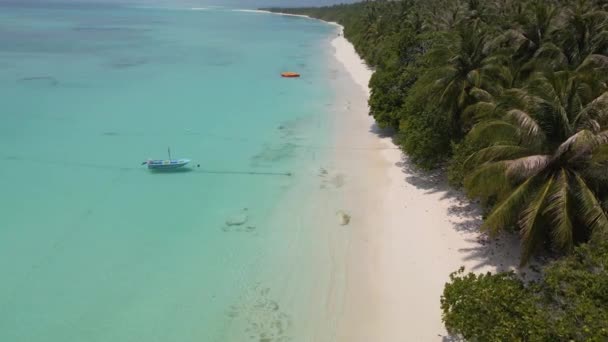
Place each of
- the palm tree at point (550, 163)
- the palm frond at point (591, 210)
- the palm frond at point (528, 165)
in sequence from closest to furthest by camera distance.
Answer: the palm frond at point (591, 210)
the palm tree at point (550, 163)
the palm frond at point (528, 165)

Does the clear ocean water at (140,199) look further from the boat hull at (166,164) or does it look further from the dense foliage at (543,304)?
the dense foliage at (543,304)

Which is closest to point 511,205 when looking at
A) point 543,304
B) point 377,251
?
point 543,304

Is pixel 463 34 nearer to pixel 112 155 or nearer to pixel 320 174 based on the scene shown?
pixel 320 174

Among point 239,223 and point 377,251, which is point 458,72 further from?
point 239,223

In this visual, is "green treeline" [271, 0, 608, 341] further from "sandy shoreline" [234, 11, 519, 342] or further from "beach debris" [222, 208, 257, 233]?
"beach debris" [222, 208, 257, 233]

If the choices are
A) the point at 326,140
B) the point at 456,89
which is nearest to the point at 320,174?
the point at 326,140

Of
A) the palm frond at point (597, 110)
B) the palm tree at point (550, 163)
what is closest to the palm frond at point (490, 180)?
the palm tree at point (550, 163)
